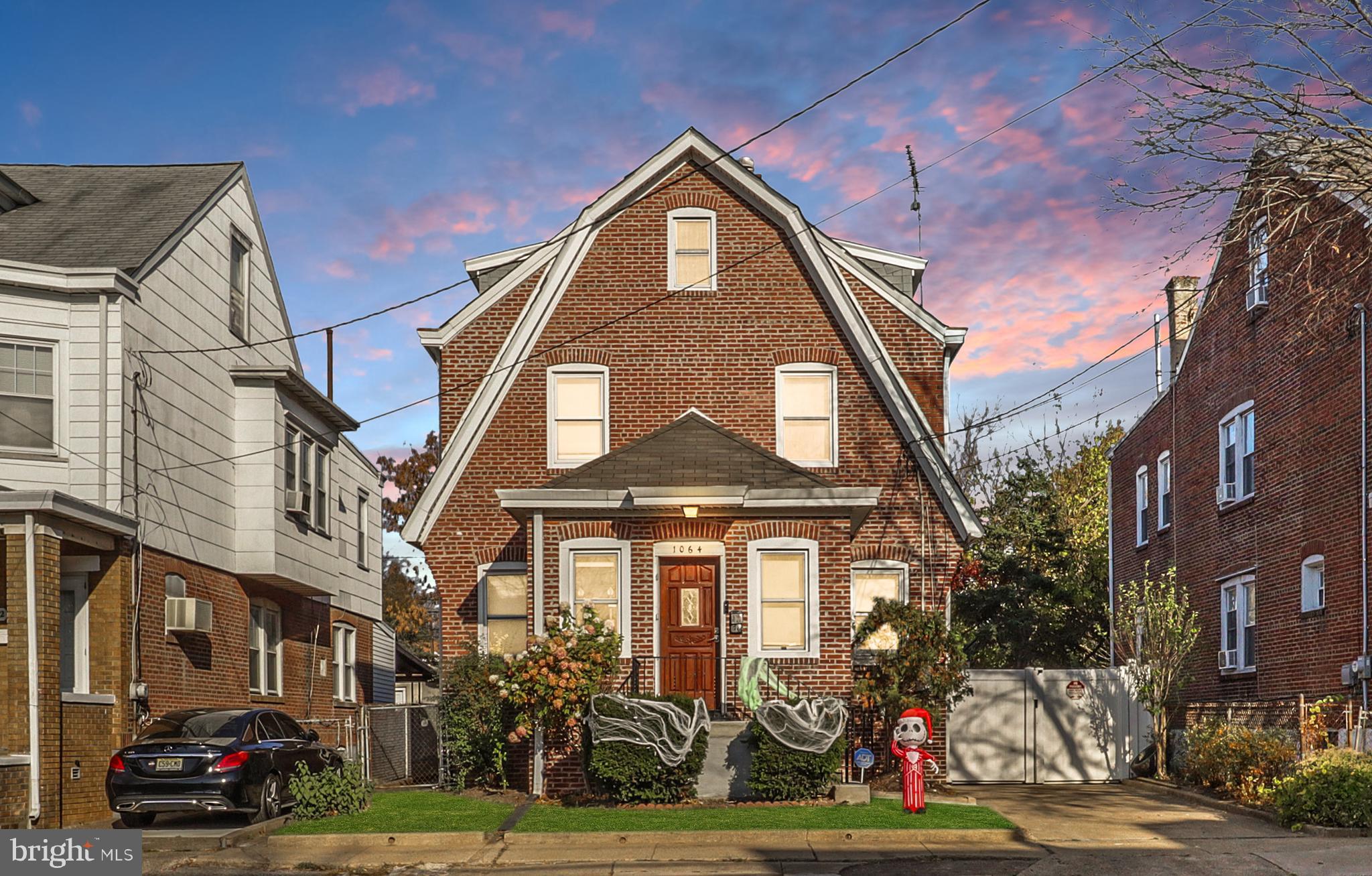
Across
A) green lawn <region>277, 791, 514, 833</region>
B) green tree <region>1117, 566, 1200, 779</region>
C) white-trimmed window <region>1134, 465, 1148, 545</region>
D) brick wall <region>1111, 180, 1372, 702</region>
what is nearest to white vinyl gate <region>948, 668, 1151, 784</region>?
green tree <region>1117, 566, 1200, 779</region>

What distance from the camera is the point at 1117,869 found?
42.6 feet

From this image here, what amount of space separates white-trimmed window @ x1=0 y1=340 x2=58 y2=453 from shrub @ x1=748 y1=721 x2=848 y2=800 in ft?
32.7

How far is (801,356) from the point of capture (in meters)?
23.2

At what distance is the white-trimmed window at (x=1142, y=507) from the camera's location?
32094mm

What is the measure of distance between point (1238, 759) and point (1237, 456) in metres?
8.41

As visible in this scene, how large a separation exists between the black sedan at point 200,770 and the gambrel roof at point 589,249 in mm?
5390

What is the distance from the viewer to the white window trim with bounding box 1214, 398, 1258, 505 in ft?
83.4

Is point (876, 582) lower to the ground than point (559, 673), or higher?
higher

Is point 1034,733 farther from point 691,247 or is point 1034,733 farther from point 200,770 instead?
point 200,770

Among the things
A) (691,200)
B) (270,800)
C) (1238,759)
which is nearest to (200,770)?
(270,800)

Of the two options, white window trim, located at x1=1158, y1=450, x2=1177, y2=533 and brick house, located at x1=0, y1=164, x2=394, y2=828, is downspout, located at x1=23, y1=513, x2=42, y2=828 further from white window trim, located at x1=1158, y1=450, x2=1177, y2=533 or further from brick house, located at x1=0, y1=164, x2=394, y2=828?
white window trim, located at x1=1158, y1=450, x2=1177, y2=533

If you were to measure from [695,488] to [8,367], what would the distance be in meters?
9.08

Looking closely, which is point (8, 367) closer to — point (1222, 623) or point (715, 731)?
point (715, 731)

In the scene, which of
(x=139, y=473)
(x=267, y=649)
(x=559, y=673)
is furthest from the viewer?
(x=267, y=649)
